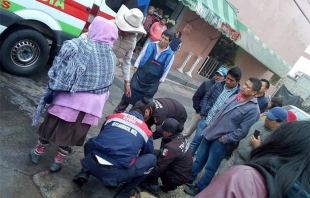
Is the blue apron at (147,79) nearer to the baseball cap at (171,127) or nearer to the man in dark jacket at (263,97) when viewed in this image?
the baseball cap at (171,127)

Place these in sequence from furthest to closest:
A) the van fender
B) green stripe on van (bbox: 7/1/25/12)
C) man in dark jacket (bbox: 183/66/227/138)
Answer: man in dark jacket (bbox: 183/66/227/138) → the van fender → green stripe on van (bbox: 7/1/25/12)

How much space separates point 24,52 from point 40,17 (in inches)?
26.7

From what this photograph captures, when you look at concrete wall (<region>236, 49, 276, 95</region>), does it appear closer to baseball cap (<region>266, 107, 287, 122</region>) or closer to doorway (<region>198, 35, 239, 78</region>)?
doorway (<region>198, 35, 239, 78</region>)

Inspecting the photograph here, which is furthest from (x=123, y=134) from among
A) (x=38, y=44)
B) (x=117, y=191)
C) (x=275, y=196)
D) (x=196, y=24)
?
(x=196, y=24)

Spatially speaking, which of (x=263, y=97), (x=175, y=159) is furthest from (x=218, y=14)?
(x=175, y=159)

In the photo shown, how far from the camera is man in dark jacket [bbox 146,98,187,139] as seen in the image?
3635 mm

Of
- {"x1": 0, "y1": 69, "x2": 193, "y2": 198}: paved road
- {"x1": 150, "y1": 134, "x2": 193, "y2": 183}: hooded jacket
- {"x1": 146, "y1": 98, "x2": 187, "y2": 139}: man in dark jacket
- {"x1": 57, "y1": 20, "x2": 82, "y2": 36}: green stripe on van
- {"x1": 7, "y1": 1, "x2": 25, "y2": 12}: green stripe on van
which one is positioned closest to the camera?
{"x1": 0, "y1": 69, "x2": 193, "y2": 198}: paved road

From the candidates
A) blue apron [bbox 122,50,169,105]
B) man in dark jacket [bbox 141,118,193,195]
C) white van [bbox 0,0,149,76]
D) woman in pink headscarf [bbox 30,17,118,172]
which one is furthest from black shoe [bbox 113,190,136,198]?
white van [bbox 0,0,149,76]

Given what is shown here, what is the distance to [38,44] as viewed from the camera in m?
4.36

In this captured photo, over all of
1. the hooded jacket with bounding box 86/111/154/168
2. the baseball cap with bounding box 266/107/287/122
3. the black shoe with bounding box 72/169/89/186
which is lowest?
the black shoe with bounding box 72/169/89/186

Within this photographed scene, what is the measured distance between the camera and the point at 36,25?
427 cm

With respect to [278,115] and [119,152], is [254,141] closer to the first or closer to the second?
[278,115]

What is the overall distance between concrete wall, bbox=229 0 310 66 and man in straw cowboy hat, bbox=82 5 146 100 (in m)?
8.47

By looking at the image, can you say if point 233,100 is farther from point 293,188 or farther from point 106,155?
point 293,188
